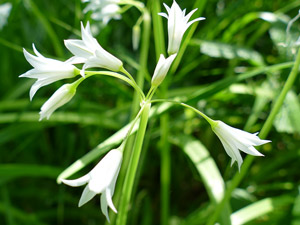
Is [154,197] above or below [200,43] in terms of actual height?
below

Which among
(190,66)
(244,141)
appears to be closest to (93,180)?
(244,141)

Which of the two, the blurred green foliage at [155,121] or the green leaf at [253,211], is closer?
the green leaf at [253,211]

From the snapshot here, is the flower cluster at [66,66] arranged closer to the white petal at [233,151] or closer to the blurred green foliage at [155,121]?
the white petal at [233,151]

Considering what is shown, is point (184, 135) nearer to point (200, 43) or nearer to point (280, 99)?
point (200, 43)

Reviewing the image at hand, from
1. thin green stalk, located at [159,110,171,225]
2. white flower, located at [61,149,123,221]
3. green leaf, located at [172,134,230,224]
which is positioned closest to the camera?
white flower, located at [61,149,123,221]

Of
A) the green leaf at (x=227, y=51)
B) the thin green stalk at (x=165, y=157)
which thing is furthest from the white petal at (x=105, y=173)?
the green leaf at (x=227, y=51)

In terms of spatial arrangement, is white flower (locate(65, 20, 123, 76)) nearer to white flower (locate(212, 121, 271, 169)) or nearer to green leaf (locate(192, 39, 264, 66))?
white flower (locate(212, 121, 271, 169))

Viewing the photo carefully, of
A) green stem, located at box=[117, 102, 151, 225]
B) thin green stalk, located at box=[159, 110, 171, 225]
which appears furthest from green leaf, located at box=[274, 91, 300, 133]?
green stem, located at box=[117, 102, 151, 225]
